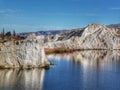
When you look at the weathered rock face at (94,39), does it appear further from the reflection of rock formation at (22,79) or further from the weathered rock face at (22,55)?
the reflection of rock formation at (22,79)

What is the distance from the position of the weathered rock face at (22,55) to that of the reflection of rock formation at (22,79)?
224 cm

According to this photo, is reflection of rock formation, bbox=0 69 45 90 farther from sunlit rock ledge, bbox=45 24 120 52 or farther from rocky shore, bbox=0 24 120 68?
sunlit rock ledge, bbox=45 24 120 52

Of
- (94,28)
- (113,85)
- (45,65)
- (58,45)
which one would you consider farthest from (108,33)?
(113,85)

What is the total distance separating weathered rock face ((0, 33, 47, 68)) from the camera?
48531 mm

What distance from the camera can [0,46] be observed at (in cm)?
4944

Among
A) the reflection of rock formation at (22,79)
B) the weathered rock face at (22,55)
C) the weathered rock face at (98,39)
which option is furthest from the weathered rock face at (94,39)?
the reflection of rock formation at (22,79)

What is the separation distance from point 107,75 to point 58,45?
64758mm

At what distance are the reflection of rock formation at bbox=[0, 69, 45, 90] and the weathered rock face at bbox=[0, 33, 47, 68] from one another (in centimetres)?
224

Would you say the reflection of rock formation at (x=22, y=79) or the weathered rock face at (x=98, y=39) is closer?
the reflection of rock formation at (x=22, y=79)

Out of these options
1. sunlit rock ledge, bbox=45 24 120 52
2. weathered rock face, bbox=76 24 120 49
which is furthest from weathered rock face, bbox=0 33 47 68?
weathered rock face, bbox=76 24 120 49

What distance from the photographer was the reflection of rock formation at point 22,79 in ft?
115

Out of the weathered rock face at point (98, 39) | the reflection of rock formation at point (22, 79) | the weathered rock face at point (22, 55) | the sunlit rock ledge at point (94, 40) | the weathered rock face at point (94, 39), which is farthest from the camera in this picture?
the weathered rock face at point (98, 39)

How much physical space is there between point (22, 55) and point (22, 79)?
9.31 m

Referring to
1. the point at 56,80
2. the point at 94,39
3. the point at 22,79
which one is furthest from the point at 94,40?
the point at 22,79
